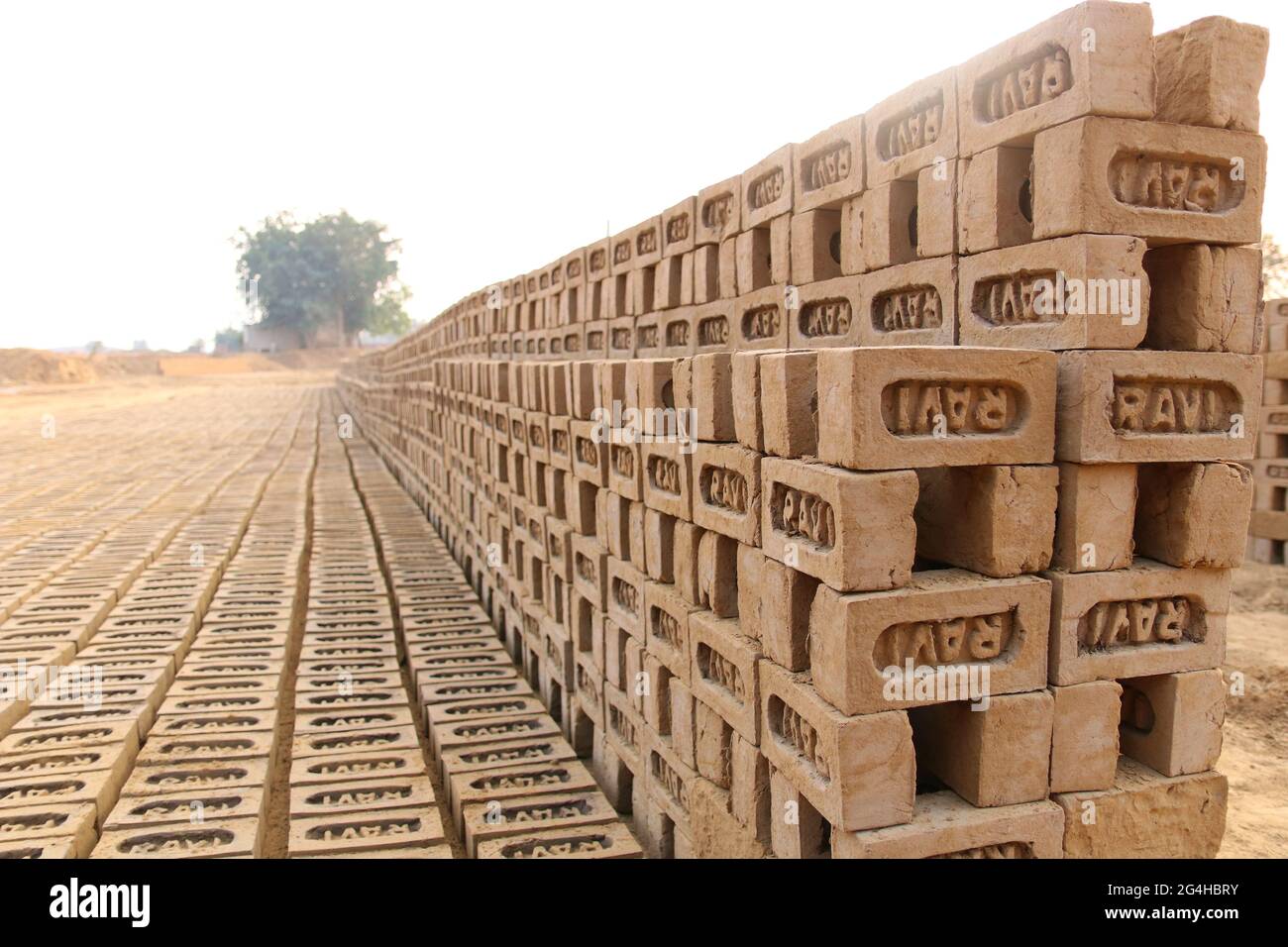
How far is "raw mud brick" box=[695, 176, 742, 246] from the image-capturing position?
15.0 feet

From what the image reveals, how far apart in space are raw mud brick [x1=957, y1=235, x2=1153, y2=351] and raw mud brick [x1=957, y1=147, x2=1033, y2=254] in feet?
0.22

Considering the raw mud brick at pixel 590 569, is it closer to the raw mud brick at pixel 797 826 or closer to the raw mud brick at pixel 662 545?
the raw mud brick at pixel 662 545

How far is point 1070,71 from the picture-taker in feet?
8.63

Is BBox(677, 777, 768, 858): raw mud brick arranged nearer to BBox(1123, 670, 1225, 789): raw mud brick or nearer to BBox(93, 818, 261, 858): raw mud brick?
BBox(1123, 670, 1225, 789): raw mud brick

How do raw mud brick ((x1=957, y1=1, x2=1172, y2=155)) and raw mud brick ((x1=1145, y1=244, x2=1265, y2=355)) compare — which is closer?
raw mud brick ((x1=957, y1=1, x2=1172, y2=155))

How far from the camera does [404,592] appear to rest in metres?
7.98

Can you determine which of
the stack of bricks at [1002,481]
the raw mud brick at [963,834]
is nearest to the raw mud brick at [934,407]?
the stack of bricks at [1002,481]

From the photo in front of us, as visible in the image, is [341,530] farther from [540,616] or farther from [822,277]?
[822,277]

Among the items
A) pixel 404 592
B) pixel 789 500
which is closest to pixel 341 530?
pixel 404 592

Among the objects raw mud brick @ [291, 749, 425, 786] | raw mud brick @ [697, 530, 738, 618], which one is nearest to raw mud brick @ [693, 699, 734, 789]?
raw mud brick @ [697, 530, 738, 618]

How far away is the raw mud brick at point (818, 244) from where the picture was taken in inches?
153

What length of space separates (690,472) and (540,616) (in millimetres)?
2556

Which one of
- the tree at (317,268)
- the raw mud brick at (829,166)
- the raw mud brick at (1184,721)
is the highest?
the tree at (317,268)

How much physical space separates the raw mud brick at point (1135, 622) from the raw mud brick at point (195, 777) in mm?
3473
